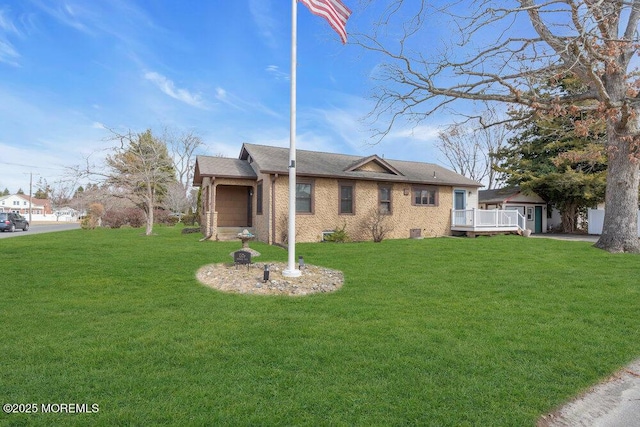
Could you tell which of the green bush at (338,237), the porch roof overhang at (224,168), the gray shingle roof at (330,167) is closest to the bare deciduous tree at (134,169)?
the porch roof overhang at (224,168)

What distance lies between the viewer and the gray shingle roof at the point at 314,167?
1499cm

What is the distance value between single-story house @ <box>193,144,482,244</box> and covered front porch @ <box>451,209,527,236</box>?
51cm

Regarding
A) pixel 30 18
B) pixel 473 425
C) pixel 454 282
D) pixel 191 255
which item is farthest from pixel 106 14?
pixel 473 425

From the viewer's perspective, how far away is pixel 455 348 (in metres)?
3.75

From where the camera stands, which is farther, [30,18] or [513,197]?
[513,197]

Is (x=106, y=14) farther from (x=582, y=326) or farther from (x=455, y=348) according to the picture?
(x=582, y=326)

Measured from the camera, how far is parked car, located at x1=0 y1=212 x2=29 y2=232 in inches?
969

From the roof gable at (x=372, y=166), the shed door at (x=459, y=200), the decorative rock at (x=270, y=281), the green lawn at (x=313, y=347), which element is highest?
the roof gable at (x=372, y=166)

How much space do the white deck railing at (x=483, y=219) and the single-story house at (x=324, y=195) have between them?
19.2 inches

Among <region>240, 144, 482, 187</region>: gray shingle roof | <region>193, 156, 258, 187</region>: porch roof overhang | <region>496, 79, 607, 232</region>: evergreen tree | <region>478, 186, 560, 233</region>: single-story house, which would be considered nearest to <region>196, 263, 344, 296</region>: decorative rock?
<region>240, 144, 482, 187</region>: gray shingle roof

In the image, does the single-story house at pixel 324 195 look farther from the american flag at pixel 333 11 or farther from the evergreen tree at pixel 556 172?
the american flag at pixel 333 11

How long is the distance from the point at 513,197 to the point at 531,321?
2212 cm

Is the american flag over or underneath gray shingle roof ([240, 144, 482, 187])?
over

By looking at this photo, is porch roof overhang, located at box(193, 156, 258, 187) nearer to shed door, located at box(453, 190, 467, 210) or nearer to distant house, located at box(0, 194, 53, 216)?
shed door, located at box(453, 190, 467, 210)
